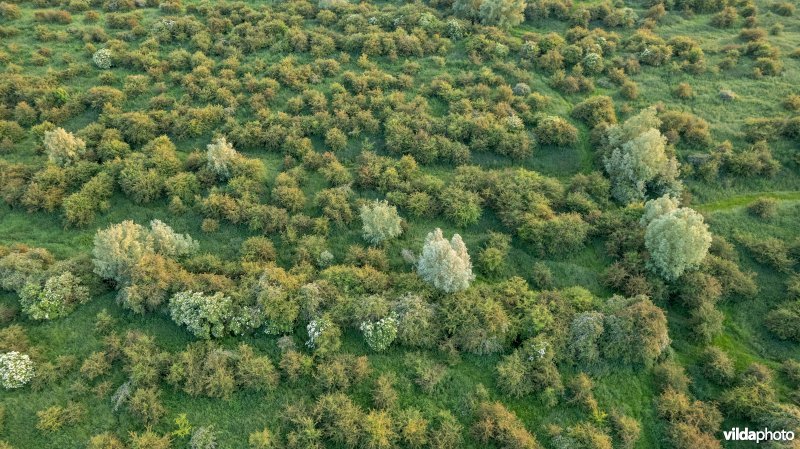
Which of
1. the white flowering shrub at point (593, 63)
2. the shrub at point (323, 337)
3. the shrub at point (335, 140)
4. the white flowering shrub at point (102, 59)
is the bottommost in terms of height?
the shrub at point (323, 337)

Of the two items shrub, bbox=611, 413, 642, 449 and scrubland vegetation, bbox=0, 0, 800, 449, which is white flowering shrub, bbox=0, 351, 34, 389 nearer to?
scrubland vegetation, bbox=0, 0, 800, 449

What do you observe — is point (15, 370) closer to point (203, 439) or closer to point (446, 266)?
point (203, 439)

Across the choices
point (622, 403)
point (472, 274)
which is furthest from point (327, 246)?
point (622, 403)

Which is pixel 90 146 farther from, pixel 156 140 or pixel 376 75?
pixel 376 75

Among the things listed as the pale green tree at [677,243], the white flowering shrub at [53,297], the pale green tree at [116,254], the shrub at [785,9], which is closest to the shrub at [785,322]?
the pale green tree at [677,243]

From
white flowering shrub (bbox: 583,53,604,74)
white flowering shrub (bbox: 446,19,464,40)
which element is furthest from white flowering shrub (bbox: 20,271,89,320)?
white flowering shrub (bbox: 583,53,604,74)

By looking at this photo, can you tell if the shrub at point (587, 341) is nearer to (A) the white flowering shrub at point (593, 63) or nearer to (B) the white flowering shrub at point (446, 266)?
(B) the white flowering shrub at point (446, 266)
